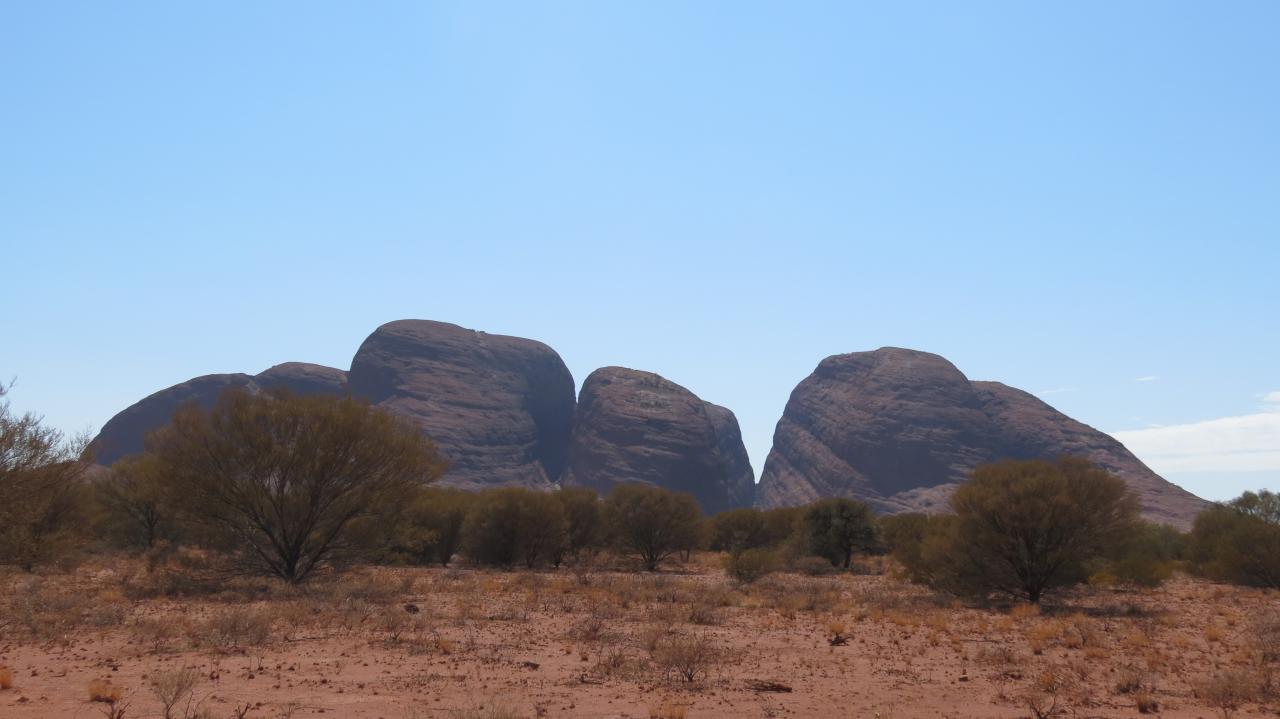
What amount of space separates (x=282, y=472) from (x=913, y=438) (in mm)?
148674

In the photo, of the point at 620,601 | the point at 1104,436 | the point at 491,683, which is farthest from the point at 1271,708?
the point at 1104,436

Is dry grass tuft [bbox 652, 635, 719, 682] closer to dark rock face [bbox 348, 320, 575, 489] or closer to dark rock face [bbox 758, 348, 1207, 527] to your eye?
dark rock face [bbox 348, 320, 575, 489]

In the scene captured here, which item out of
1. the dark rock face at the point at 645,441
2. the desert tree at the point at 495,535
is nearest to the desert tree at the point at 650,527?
the desert tree at the point at 495,535

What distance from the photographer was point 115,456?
532 ft

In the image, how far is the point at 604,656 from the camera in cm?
1524

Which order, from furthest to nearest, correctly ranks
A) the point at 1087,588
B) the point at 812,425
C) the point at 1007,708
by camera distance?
the point at 812,425, the point at 1087,588, the point at 1007,708

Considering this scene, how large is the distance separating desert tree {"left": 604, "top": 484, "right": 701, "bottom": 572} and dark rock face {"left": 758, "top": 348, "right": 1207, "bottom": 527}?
105m

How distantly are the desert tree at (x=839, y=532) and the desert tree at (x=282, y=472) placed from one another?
29631 millimetres

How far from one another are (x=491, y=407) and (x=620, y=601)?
13943 centimetres

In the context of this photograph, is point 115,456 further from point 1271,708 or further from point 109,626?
point 1271,708

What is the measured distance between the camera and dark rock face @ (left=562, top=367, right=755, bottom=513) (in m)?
155

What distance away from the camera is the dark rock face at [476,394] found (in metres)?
152

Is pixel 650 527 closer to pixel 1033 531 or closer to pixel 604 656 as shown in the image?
pixel 1033 531

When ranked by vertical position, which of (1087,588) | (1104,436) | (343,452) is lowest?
(1087,588)
